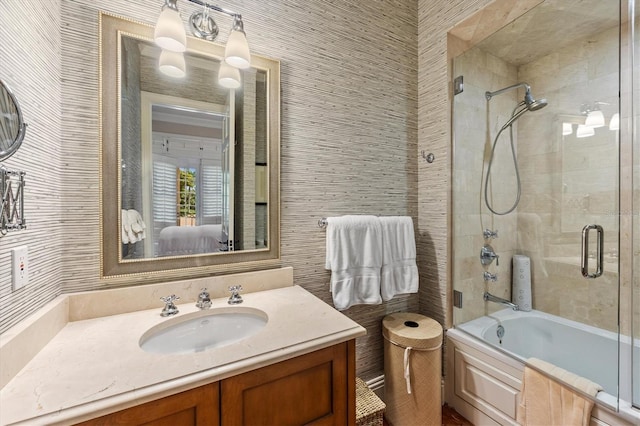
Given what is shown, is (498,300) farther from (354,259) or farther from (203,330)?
(203,330)

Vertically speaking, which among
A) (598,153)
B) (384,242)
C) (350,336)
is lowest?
(350,336)

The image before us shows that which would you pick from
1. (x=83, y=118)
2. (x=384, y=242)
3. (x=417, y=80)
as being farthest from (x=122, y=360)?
(x=417, y=80)

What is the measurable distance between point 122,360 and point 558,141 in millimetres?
2454

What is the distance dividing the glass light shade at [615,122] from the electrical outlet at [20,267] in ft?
7.89

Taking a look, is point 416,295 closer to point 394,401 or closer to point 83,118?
point 394,401

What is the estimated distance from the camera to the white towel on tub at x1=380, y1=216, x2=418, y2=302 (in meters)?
1.51

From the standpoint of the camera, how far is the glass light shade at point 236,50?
1.12m

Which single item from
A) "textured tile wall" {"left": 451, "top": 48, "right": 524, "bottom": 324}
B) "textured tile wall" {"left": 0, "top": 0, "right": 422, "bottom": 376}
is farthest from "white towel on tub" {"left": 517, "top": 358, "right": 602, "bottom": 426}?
"textured tile wall" {"left": 0, "top": 0, "right": 422, "bottom": 376}

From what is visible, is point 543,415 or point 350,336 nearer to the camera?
point 350,336

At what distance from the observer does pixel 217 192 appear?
1.24m

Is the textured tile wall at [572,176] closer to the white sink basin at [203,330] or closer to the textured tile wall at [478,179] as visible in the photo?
the textured tile wall at [478,179]

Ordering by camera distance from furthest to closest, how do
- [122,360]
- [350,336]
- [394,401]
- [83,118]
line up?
[394,401] < [83,118] < [350,336] < [122,360]

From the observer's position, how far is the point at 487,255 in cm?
180

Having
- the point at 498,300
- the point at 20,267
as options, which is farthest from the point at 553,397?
the point at 20,267
